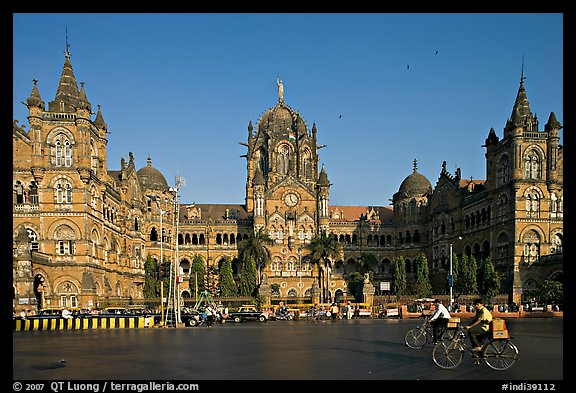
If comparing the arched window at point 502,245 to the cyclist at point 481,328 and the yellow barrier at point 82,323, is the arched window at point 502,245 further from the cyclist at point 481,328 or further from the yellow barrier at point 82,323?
the cyclist at point 481,328

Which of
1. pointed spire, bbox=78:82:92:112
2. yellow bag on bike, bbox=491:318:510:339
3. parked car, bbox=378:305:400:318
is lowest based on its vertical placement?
parked car, bbox=378:305:400:318

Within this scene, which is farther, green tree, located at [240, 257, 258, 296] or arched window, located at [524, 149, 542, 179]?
green tree, located at [240, 257, 258, 296]

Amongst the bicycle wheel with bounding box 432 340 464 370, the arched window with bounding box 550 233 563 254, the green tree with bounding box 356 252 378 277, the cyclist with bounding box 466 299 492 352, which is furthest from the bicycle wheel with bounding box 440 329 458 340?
the green tree with bounding box 356 252 378 277

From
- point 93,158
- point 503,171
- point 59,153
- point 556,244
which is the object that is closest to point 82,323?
point 59,153

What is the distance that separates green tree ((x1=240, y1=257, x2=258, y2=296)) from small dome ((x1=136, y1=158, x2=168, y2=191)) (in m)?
21.8

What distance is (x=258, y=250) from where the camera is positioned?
78.1 meters

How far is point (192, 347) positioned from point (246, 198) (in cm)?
7801

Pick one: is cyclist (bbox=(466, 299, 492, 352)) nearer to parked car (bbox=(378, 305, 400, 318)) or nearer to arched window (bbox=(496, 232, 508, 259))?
parked car (bbox=(378, 305, 400, 318))

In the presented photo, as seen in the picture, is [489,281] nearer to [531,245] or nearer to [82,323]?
[531,245]

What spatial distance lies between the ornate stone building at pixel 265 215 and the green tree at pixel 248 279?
8.19 meters

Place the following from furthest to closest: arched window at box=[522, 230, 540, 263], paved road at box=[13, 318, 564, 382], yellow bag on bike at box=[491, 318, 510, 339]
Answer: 1. arched window at box=[522, 230, 540, 263]
2. yellow bag on bike at box=[491, 318, 510, 339]
3. paved road at box=[13, 318, 564, 382]

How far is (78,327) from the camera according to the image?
3794 cm

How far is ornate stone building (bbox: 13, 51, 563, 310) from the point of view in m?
57.8

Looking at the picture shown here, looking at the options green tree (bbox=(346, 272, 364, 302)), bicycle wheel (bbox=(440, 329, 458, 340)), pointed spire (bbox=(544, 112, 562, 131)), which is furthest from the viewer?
green tree (bbox=(346, 272, 364, 302))
